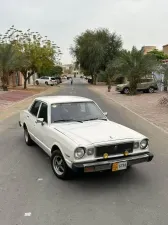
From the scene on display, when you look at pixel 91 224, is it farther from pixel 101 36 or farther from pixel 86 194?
pixel 101 36

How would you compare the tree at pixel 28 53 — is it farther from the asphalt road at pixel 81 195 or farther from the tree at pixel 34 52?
the asphalt road at pixel 81 195

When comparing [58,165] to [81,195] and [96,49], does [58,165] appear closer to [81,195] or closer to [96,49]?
[81,195]

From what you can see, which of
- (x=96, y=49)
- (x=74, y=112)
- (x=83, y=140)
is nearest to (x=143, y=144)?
(x=83, y=140)

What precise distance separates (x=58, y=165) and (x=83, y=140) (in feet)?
2.91

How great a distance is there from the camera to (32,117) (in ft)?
24.2

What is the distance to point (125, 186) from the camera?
5082 mm

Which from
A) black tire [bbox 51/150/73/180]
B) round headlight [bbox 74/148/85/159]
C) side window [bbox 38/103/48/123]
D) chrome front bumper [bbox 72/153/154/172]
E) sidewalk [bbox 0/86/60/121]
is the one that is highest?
side window [bbox 38/103/48/123]

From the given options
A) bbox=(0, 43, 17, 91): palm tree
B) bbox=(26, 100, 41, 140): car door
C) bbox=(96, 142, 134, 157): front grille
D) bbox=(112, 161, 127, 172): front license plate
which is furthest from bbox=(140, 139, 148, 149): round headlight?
bbox=(0, 43, 17, 91): palm tree

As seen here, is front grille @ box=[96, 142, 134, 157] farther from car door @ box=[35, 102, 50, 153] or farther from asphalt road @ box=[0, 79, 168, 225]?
car door @ box=[35, 102, 50, 153]

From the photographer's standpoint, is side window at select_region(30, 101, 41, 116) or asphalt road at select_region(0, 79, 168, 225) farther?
side window at select_region(30, 101, 41, 116)

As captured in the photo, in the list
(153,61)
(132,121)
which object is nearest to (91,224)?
(132,121)

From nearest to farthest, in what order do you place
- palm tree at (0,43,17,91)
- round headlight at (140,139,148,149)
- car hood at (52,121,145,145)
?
car hood at (52,121,145,145), round headlight at (140,139,148,149), palm tree at (0,43,17,91)

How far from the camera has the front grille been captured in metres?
4.91

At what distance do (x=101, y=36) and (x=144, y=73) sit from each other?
26.3 m
